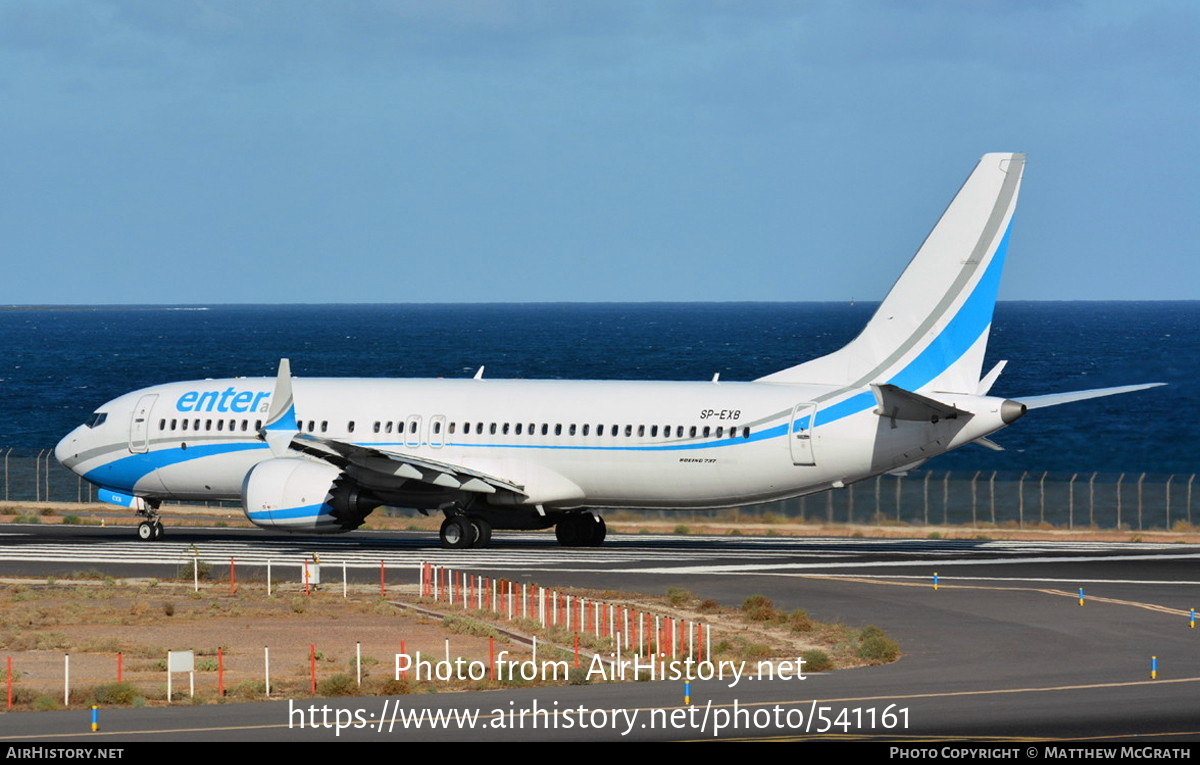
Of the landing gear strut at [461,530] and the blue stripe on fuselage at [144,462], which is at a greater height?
the blue stripe on fuselage at [144,462]

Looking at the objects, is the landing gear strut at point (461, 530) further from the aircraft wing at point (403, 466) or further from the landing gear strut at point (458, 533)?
the aircraft wing at point (403, 466)

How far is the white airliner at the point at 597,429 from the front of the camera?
138 ft

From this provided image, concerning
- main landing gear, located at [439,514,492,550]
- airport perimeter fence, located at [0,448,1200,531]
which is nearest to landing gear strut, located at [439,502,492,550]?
main landing gear, located at [439,514,492,550]

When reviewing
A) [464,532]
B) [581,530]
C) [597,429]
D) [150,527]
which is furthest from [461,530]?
[150,527]

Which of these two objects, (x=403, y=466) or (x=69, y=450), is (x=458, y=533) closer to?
(x=403, y=466)

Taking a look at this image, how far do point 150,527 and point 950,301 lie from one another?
77.0 ft

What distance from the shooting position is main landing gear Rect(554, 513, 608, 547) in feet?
157

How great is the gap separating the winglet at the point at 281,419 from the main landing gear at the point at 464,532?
194 inches

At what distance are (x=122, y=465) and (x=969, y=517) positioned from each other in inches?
1064

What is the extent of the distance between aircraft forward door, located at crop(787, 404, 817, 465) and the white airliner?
0.04 meters

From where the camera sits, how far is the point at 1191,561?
42531 mm

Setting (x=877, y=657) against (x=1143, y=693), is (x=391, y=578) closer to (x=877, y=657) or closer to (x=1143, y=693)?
(x=877, y=657)

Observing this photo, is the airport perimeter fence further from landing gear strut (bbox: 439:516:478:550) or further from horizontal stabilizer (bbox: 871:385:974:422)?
horizontal stabilizer (bbox: 871:385:974:422)

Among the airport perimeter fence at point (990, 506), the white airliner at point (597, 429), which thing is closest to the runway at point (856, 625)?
the white airliner at point (597, 429)
